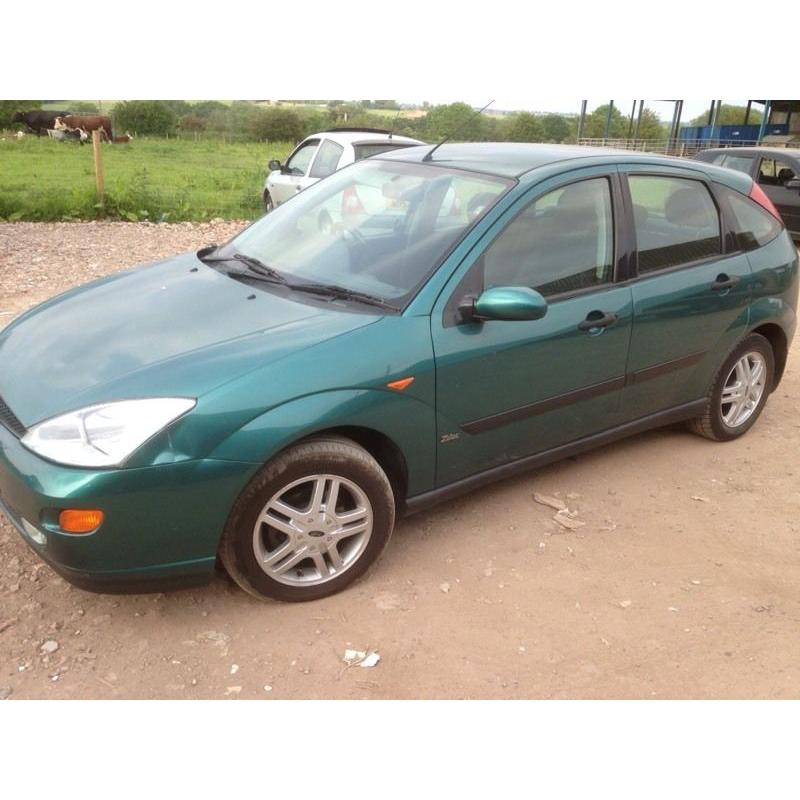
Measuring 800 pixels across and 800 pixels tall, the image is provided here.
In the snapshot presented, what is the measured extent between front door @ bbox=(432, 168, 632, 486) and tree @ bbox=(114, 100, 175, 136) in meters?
32.2

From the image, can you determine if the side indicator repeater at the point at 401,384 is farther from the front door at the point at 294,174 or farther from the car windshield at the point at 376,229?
the front door at the point at 294,174

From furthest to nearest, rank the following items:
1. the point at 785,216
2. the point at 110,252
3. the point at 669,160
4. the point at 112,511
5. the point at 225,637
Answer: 1. the point at 785,216
2. the point at 110,252
3. the point at 669,160
4. the point at 225,637
5. the point at 112,511

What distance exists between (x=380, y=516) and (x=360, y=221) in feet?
4.62

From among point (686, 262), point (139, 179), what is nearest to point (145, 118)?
point (139, 179)

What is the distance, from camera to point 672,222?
4.10 metres

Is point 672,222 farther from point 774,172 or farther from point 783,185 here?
point 774,172

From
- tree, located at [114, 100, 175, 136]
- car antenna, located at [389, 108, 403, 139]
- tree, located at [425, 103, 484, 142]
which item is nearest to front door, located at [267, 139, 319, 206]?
car antenna, located at [389, 108, 403, 139]

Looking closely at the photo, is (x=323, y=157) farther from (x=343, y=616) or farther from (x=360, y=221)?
(x=343, y=616)

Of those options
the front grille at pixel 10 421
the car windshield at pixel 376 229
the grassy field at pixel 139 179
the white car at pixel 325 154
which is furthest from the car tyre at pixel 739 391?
the grassy field at pixel 139 179

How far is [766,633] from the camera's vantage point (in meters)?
3.05

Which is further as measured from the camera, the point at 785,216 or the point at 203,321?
the point at 785,216

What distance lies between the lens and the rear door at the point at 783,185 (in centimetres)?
1080

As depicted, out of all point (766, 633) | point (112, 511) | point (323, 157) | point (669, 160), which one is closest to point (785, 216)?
point (323, 157)

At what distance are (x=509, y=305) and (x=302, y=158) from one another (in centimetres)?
848
